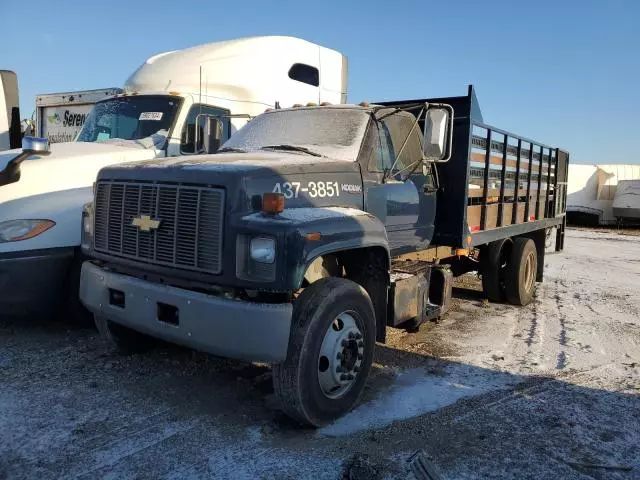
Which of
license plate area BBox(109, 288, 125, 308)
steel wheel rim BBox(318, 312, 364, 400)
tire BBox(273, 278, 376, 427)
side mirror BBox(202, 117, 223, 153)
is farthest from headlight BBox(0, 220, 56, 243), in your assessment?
steel wheel rim BBox(318, 312, 364, 400)

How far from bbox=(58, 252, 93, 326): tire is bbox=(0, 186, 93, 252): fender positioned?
18 cm

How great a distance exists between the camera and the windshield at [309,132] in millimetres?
4641

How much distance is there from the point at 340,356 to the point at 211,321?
98cm

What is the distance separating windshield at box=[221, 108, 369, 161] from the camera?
15.2 ft

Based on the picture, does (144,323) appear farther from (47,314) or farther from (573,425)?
(573,425)

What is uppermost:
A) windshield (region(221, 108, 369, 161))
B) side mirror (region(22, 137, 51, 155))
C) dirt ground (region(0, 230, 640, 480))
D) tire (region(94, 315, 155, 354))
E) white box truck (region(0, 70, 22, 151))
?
white box truck (region(0, 70, 22, 151))

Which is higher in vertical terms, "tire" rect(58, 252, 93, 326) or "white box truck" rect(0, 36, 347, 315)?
"white box truck" rect(0, 36, 347, 315)

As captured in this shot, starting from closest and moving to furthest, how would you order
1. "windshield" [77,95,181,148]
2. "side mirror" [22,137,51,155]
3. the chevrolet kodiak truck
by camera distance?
the chevrolet kodiak truck
"side mirror" [22,137,51,155]
"windshield" [77,95,181,148]

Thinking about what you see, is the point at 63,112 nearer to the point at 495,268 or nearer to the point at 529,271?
the point at 495,268

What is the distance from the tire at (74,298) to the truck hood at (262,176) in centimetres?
127

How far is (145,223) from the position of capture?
384 centimetres

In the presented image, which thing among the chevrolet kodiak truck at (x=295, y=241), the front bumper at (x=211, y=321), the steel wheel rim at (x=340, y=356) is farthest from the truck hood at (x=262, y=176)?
the steel wheel rim at (x=340, y=356)

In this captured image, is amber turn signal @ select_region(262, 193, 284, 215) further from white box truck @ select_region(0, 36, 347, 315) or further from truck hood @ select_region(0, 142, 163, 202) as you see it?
truck hood @ select_region(0, 142, 163, 202)

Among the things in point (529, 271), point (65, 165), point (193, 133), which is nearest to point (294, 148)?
point (193, 133)
